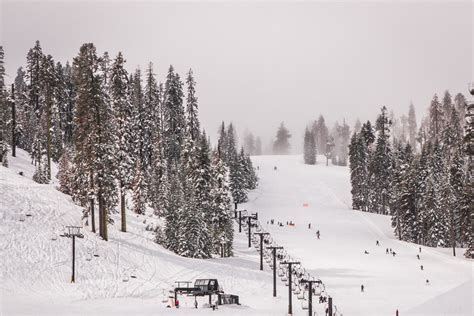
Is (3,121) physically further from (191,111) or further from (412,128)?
(412,128)

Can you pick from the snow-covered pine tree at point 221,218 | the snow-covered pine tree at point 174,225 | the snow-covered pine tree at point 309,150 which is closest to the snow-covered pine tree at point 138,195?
the snow-covered pine tree at point 221,218

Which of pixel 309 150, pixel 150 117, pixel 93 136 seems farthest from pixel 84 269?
pixel 309 150

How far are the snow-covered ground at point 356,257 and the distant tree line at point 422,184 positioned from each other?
361 centimetres

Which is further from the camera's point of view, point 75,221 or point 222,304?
point 75,221

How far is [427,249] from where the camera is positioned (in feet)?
222

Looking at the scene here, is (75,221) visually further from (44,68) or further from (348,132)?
(348,132)

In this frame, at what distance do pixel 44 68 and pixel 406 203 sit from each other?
55.3 m

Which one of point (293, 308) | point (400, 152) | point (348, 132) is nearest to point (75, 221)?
point (293, 308)

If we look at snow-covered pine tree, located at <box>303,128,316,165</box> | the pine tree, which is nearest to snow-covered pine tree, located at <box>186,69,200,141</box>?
snow-covered pine tree, located at <box>303,128,316,165</box>

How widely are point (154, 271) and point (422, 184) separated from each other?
167 ft

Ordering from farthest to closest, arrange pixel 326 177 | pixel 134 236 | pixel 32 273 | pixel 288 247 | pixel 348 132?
1. pixel 348 132
2. pixel 326 177
3. pixel 288 247
4. pixel 134 236
5. pixel 32 273

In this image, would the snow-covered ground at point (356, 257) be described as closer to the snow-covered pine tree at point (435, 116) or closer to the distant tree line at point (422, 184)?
the distant tree line at point (422, 184)

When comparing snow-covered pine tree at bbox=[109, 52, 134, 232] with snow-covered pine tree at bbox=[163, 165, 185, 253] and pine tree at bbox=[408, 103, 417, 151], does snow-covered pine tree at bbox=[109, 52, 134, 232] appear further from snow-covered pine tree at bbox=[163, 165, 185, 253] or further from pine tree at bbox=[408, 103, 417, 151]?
pine tree at bbox=[408, 103, 417, 151]

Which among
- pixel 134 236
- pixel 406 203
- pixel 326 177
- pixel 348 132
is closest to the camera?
pixel 134 236
